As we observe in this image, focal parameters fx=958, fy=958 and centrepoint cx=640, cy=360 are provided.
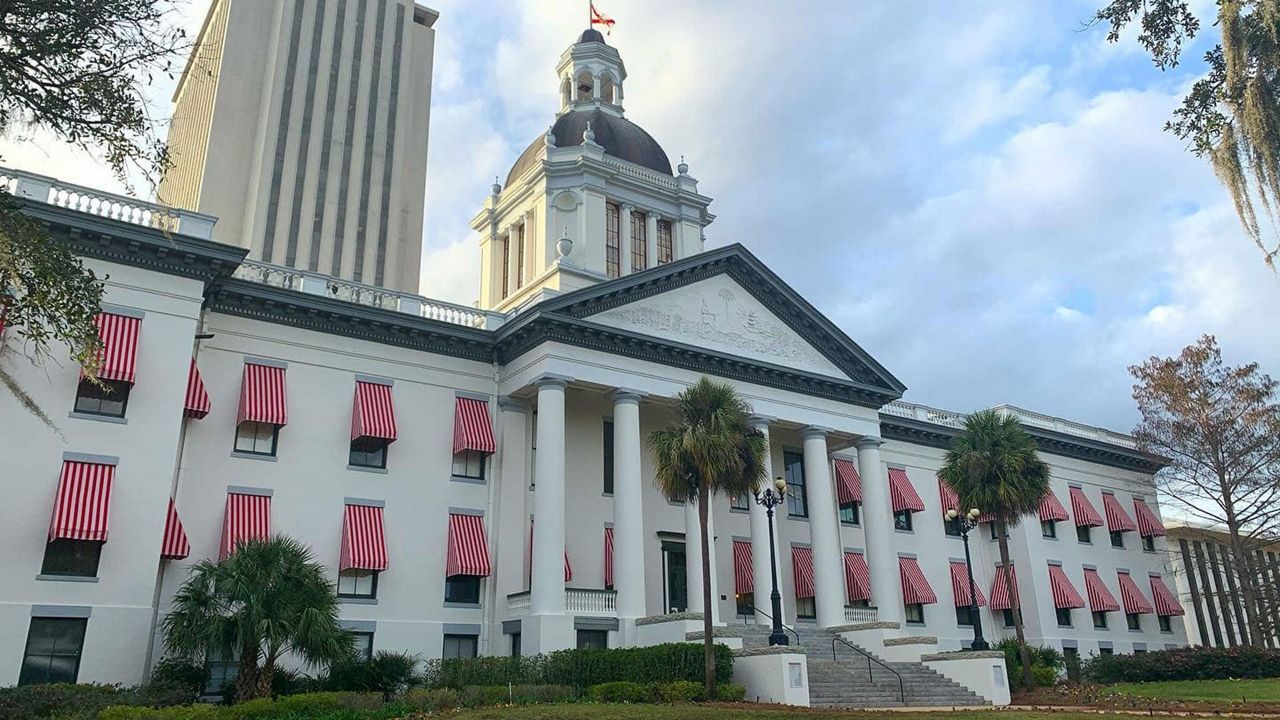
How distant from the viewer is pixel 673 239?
1794 inches

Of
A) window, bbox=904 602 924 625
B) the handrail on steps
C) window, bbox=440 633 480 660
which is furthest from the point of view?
window, bbox=904 602 924 625

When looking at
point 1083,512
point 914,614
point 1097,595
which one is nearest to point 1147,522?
point 1083,512

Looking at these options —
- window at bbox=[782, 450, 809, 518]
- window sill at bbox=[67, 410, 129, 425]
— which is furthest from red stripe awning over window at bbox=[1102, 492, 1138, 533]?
window sill at bbox=[67, 410, 129, 425]

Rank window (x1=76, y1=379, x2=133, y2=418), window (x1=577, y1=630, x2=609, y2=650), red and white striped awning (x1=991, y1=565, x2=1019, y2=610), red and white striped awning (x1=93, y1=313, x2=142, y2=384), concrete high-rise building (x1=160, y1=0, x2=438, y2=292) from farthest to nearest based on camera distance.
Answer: concrete high-rise building (x1=160, y1=0, x2=438, y2=292), red and white striped awning (x1=991, y1=565, x2=1019, y2=610), window (x1=577, y1=630, x2=609, y2=650), window (x1=76, y1=379, x2=133, y2=418), red and white striped awning (x1=93, y1=313, x2=142, y2=384)

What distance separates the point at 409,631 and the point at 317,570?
631 centimetres

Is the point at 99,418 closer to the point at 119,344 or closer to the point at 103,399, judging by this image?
the point at 103,399

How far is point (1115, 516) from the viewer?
154 ft

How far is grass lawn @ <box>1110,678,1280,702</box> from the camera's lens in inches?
1043

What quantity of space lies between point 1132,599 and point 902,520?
44.3 ft

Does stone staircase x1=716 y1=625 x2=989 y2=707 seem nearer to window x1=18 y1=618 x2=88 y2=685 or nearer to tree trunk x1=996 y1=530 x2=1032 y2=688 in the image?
tree trunk x1=996 y1=530 x2=1032 y2=688

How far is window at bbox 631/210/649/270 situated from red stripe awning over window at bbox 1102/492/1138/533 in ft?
84.6

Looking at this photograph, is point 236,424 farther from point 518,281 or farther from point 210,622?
point 518,281

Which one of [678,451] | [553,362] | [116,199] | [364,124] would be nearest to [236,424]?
[116,199]

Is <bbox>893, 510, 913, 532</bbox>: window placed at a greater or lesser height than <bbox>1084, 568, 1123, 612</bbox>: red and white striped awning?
greater
